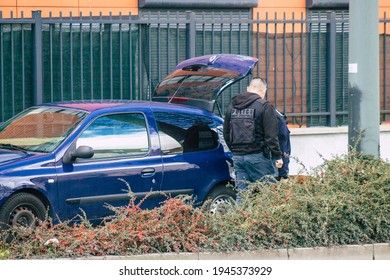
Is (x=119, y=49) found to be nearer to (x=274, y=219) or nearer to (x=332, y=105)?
(x=332, y=105)

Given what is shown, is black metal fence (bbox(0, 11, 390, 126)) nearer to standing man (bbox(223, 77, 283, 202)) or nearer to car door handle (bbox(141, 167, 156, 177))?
standing man (bbox(223, 77, 283, 202))

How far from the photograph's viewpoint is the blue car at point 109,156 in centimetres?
990

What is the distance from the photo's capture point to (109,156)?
10.5 metres

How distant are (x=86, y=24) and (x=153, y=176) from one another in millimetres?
4667

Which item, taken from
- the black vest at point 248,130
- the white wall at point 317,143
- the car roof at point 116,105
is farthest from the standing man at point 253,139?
the white wall at point 317,143

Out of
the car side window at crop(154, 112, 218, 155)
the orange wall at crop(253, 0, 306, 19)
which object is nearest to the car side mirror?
the car side window at crop(154, 112, 218, 155)

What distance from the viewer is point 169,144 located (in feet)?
36.1

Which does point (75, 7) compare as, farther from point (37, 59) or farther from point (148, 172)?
point (148, 172)

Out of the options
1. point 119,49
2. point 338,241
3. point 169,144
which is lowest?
point 338,241

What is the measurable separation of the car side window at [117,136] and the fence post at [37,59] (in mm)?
3876

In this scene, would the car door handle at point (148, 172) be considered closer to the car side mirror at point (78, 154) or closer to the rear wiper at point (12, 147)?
the car side mirror at point (78, 154)

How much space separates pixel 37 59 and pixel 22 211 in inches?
199

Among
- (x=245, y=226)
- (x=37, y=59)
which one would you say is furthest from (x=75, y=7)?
(x=245, y=226)

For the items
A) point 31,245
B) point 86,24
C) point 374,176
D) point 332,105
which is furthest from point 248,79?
point 31,245
